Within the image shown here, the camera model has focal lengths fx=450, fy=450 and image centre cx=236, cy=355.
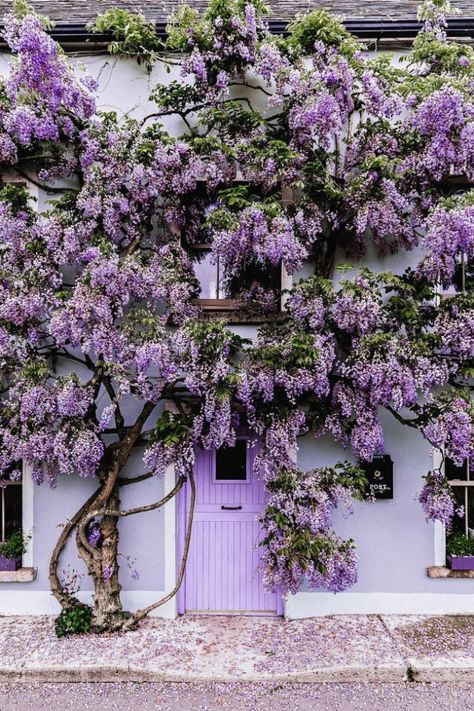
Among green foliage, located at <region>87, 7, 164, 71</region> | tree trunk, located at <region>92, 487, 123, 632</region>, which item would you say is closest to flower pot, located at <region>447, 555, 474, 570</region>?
tree trunk, located at <region>92, 487, 123, 632</region>

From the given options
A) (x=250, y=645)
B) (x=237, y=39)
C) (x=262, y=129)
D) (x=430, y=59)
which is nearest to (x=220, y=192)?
(x=262, y=129)

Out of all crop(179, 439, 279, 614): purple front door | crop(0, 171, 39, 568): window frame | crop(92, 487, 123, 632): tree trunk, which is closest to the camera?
crop(92, 487, 123, 632): tree trunk

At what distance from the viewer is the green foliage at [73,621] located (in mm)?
4500

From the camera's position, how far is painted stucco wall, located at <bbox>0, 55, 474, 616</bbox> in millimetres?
4895

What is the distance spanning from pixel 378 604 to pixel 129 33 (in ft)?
Answer: 22.2

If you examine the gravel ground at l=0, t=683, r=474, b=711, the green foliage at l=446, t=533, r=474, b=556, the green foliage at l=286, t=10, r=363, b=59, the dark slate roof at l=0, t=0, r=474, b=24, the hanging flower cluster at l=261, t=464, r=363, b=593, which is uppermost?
the dark slate roof at l=0, t=0, r=474, b=24

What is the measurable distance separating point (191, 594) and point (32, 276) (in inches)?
151

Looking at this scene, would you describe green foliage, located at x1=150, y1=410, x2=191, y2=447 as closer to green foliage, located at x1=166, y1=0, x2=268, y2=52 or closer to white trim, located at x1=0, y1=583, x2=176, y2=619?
white trim, located at x1=0, y1=583, x2=176, y2=619

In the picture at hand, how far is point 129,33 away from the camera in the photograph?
16.0ft

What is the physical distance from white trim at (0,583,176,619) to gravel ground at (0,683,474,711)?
3.17 feet

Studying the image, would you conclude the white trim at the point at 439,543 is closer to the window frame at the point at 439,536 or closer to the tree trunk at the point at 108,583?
the window frame at the point at 439,536

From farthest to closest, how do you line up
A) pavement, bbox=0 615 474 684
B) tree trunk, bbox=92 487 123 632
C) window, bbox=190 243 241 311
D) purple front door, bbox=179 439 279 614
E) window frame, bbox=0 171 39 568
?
window, bbox=190 243 241 311
purple front door, bbox=179 439 279 614
window frame, bbox=0 171 39 568
tree trunk, bbox=92 487 123 632
pavement, bbox=0 615 474 684

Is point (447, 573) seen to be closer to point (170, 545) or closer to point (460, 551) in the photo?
point (460, 551)

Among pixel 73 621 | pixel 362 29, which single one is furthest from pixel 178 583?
pixel 362 29
